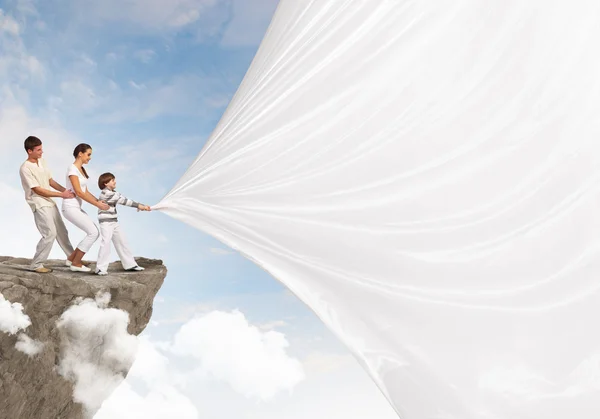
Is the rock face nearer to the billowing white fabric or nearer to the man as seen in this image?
the man

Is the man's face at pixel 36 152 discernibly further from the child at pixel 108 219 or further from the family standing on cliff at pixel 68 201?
the child at pixel 108 219

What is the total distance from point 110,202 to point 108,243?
334mm

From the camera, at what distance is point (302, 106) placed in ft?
9.18

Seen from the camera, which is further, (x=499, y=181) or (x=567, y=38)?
(x=567, y=38)

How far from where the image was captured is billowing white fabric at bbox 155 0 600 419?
A: 6.62ft

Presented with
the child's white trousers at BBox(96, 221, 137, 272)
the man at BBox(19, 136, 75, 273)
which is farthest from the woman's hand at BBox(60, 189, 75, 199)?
the child's white trousers at BBox(96, 221, 137, 272)

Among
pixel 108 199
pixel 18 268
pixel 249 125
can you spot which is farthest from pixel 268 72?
pixel 18 268

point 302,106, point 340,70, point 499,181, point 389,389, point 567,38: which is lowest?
point 389,389

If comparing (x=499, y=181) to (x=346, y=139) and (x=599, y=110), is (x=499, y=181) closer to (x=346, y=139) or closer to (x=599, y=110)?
(x=599, y=110)

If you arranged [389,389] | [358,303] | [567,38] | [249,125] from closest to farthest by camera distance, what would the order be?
[389,389], [358,303], [567,38], [249,125]

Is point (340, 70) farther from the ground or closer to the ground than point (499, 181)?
farther from the ground

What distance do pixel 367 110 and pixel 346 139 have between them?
178mm

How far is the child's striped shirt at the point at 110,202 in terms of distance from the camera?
4294 mm

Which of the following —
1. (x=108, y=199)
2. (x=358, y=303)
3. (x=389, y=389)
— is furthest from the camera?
(x=108, y=199)
